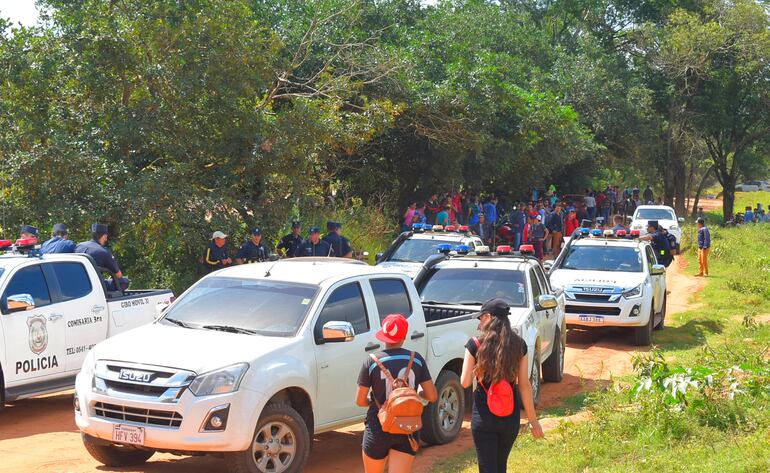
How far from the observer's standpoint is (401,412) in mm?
6156

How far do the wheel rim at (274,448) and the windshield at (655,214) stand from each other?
28.4m

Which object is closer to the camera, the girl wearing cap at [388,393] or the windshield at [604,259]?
the girl wearing cap at [388,393]

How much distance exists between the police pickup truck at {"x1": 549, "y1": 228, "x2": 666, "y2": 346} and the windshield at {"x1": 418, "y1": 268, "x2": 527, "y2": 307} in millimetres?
4448

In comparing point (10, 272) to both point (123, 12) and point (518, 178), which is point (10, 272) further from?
point (518, 178)

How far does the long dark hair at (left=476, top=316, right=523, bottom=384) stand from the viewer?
6398mm

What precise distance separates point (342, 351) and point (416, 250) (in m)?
8.86

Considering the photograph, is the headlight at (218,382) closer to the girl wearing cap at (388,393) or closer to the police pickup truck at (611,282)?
the girl wearing cap at (388,393)

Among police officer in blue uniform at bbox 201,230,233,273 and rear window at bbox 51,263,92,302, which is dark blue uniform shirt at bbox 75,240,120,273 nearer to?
rear window at bbox 51,263,92,302

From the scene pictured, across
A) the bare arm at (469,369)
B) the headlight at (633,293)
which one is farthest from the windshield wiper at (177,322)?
the headlight at (633,293)

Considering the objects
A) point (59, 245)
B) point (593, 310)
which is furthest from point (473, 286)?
point (59, 245)

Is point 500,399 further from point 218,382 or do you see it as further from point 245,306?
point 245,306

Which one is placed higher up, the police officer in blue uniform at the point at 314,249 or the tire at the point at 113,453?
the police officer in blue uniform at the point at 314,249

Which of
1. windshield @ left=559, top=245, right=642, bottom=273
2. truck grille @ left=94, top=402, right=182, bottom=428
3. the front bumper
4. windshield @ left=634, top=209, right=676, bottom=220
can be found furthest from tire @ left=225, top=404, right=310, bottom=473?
windshield @ left=634, top=209, right=676, bottom=220

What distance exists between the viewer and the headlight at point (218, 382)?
743 cm
